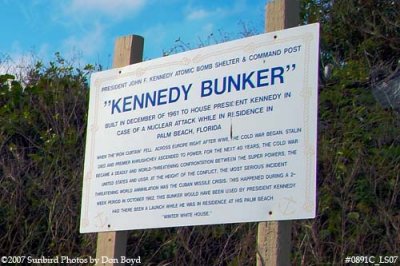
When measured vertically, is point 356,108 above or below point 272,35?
above

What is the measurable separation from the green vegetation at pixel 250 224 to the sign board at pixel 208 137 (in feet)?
5.11

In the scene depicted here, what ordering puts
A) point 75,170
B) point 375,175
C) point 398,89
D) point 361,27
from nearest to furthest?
point 375,175, point 75,170, point 398,89, point 361,27

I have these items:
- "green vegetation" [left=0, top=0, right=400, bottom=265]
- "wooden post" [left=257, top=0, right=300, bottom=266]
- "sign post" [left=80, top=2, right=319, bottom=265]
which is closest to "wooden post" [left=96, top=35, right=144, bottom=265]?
"sign post" [left=80, top=2, right=319, bottom=265]

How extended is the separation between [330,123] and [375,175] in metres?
1.04

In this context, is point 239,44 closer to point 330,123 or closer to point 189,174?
point 189,174

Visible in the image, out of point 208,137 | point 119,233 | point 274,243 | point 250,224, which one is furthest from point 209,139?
point 250,224

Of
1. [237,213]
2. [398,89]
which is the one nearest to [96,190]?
[237,213]

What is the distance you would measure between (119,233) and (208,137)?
32.7 inches

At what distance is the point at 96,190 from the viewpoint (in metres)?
4.48

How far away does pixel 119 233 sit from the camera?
14.6 feet

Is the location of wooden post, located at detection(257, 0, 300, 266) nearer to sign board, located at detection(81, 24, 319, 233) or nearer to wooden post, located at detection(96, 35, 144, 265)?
sign board, located at detection(81, 24, 319, 233)

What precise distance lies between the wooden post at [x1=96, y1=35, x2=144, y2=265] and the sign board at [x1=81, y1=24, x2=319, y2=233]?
10cm

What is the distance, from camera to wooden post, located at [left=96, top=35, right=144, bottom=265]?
4.45 m

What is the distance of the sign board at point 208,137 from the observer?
3752 mm
